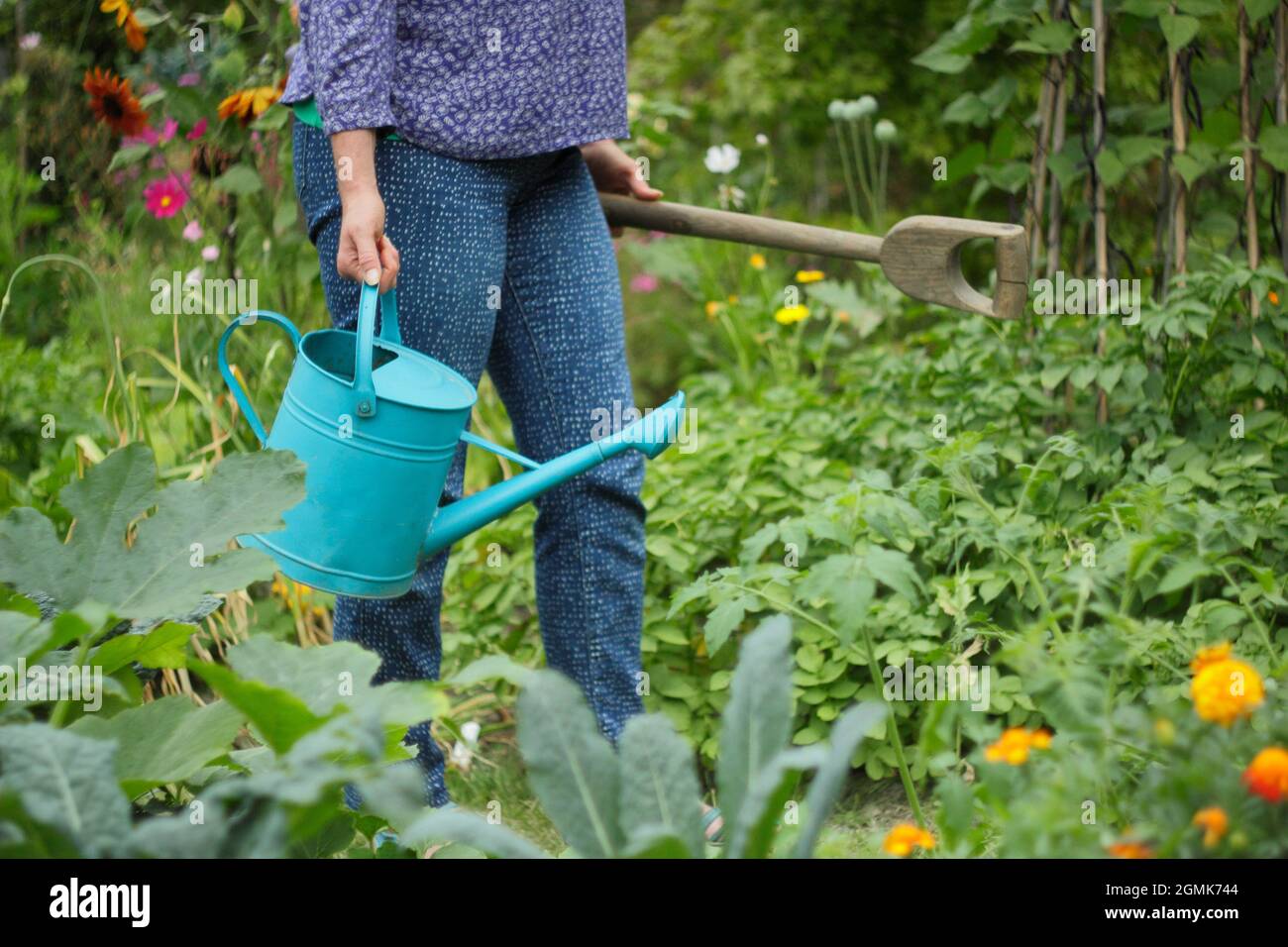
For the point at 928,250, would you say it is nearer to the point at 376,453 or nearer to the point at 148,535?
the point at 376,453

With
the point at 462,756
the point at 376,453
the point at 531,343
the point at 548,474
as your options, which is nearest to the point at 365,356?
the point at 376,453

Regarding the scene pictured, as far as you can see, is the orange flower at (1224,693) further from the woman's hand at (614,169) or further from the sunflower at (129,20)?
the sunflower at (129,20)

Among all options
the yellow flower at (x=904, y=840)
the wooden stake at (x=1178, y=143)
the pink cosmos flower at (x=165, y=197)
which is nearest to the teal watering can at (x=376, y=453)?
the yellow flower at (x=904, y=840)

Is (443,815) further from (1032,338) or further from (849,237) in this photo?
(1032,338)

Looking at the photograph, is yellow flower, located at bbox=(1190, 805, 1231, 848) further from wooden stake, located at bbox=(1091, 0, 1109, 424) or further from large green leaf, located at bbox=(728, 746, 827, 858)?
wooden stake, located at bbox=(1091, 0, 1109, 424)

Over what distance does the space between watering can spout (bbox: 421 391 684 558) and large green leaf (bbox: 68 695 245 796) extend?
0.52 meters

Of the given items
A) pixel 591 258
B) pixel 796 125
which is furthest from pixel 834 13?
pixel 591 258

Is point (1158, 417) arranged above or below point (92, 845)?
below

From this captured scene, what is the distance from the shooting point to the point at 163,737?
1.13 metres

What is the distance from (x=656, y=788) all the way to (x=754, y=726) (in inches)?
3.3

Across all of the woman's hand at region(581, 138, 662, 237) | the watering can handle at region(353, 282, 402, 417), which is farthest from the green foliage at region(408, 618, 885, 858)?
the woman's hand at region(581, 138, 662, 237)

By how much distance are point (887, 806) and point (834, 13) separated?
304 centimetres
